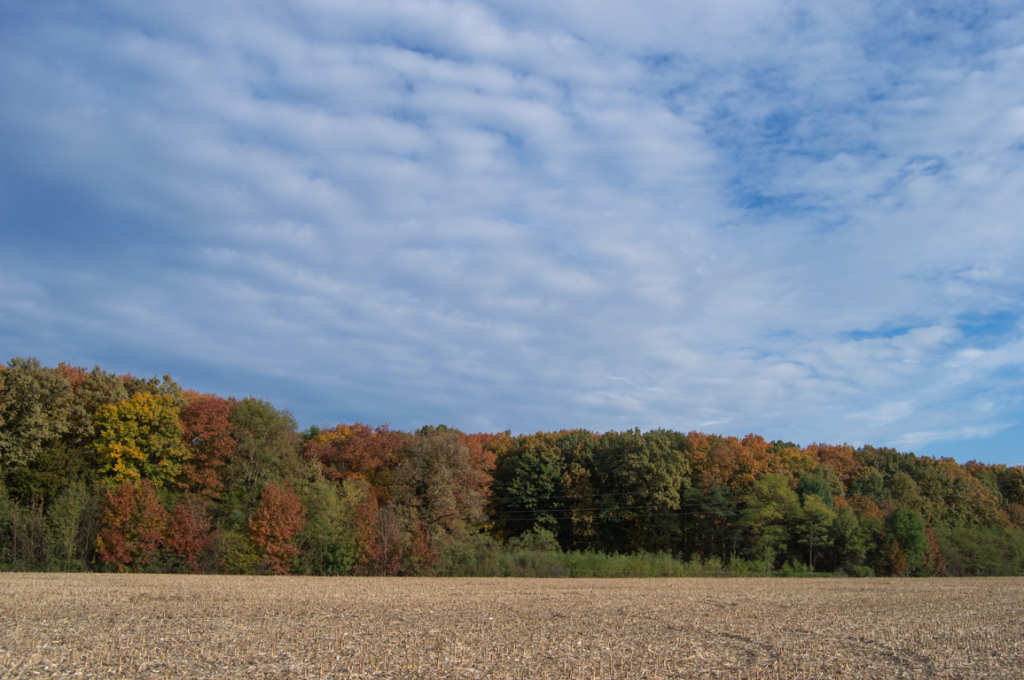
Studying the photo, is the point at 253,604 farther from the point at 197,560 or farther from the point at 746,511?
the point at 746,511

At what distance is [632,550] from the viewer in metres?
73.9

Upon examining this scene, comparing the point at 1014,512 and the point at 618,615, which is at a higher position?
the point at 1014,512

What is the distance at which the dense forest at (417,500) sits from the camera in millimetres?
51344

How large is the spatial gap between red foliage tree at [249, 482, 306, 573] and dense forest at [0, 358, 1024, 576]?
16 centimetres

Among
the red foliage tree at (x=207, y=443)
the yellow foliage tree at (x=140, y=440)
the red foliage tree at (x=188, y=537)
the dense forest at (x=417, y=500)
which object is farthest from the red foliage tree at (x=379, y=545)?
the yellow foliage tree at (x=140, y=440)

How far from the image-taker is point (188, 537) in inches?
1989

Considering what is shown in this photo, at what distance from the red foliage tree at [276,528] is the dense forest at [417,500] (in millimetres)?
159

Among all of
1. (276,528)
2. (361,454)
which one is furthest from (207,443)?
(361,454)

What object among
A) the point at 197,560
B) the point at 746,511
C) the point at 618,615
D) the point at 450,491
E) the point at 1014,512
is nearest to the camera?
the point at 618,615

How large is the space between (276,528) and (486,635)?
37226 mm

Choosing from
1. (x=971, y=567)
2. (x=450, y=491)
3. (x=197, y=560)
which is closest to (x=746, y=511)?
(x=971, y=567)

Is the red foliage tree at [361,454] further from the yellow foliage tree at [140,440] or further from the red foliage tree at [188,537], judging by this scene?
the red foliage tree at [188,537]

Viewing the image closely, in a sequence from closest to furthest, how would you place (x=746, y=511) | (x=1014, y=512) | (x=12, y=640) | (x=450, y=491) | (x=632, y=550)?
(x=12, y=640) < (x=450, y=491) < (x=746, y=511) < (x=632, y=550) < (x=1014, y=512)

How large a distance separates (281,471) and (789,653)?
52.9 meters
